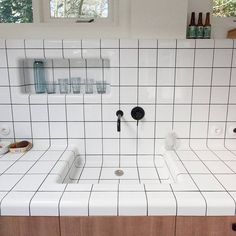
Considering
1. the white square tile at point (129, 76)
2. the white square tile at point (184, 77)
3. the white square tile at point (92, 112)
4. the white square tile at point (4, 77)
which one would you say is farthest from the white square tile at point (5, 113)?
the white square tile at point (184, 77)

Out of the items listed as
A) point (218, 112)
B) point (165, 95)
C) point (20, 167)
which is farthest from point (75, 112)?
point (218, 112)

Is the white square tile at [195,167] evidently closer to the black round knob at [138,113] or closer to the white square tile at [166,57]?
the black round knob at [138,113]

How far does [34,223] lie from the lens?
34.9 inches

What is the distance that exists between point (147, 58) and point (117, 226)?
892mm

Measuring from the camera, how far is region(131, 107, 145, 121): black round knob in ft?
4.57

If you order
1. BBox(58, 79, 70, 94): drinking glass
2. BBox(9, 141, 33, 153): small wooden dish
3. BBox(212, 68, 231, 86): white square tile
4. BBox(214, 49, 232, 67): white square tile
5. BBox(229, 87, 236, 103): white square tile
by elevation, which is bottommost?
BBox(9, 141, 33, 153): small wooden dish

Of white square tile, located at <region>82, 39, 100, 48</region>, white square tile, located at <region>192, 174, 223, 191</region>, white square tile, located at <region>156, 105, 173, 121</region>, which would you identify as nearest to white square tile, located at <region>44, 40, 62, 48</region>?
white square tile, located at <region>82, 39, 100, 48</region>

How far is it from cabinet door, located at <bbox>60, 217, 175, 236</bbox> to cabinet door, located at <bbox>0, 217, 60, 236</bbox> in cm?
3

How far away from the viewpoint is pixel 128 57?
1333mm

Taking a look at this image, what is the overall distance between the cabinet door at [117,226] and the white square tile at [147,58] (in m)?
0.83

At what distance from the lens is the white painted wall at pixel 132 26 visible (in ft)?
4.18

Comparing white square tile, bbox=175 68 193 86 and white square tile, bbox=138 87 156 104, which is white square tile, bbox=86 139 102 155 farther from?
white square tile, bbox=175 68 193 86

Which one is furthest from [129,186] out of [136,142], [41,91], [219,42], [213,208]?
[219,42]

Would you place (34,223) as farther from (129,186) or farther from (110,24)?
(110,24)
